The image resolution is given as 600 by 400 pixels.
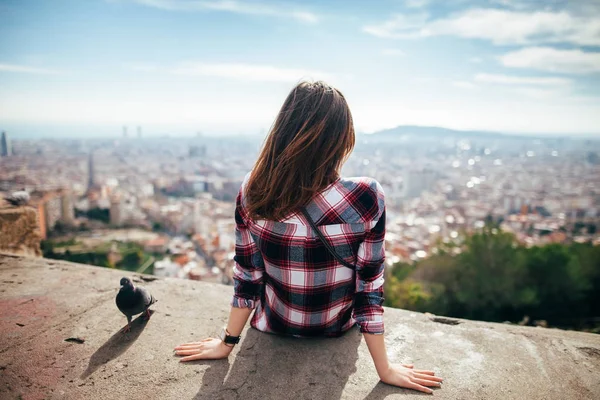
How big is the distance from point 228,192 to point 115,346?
33768mm

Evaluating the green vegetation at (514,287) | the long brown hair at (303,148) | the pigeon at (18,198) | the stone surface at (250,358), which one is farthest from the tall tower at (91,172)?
the long brown hair at (303,148)

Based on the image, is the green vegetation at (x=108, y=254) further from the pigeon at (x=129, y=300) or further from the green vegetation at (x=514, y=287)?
the pigeon at (x=129, y=300)

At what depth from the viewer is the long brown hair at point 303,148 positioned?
1.04 meters

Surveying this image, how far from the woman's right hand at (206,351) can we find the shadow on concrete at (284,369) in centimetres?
3

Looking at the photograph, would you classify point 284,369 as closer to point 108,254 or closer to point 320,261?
point 320,261

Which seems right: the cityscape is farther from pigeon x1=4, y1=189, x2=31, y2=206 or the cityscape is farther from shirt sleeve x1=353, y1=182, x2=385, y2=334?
shirt sleeve x1=353, y1=182, x2=385, y2=334

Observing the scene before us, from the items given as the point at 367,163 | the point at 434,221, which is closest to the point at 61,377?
the point at 434,221

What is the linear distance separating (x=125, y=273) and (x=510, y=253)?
6.61 meters

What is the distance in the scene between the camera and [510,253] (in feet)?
21.1

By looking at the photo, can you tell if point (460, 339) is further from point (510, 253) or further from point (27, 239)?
point (510, 253)

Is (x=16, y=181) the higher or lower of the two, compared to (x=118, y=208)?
higher

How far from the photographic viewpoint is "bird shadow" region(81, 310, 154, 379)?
126 cm

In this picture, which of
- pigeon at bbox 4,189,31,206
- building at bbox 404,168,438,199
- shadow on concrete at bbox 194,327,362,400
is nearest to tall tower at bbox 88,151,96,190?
building at bbox 404,168,438,199

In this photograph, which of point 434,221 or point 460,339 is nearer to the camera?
point 460,339
